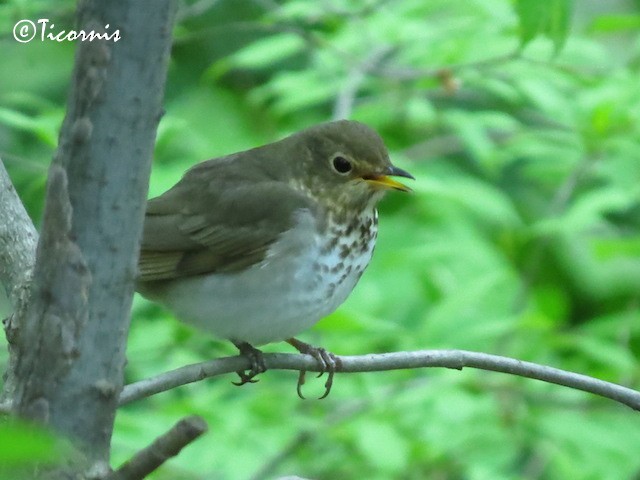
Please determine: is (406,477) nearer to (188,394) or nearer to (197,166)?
(188,394)

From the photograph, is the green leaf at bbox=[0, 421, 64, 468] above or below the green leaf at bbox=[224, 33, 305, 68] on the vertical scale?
above

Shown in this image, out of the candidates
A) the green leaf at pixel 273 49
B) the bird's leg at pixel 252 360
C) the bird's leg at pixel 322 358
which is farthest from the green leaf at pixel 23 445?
the green leaf at pixel 273 49

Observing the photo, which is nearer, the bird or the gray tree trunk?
the gray tree trunk

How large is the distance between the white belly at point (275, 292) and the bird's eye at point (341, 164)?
0.27 meters

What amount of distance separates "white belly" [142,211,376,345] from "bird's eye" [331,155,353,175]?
27 centimetres

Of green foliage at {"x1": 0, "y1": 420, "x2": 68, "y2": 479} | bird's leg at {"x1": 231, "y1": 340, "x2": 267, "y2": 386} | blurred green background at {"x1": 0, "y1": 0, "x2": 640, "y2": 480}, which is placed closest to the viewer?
green foliage at {"x1": 0, "y1": 420, "x2": 68, "y2": 479}

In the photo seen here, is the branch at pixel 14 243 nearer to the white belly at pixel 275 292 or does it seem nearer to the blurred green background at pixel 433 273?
the white belly at pixel 275 292

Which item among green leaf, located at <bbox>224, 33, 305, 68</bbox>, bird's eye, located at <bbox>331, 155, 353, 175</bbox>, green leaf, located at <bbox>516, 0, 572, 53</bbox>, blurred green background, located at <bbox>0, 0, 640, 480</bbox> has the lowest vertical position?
blurred green background, located at <bbox>0, 0, 640, 480</bbox>

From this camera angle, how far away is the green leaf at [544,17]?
7.55 ft
